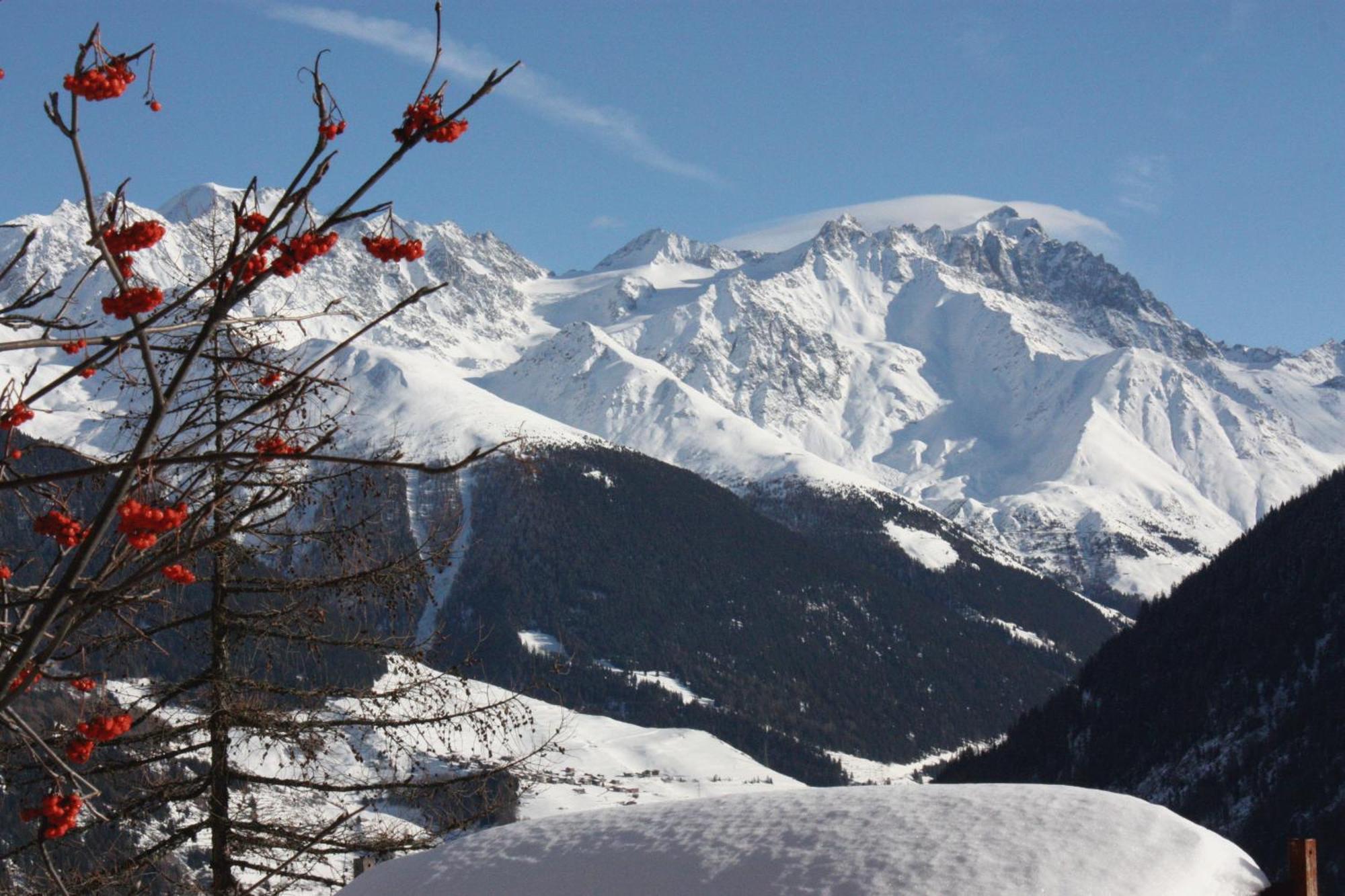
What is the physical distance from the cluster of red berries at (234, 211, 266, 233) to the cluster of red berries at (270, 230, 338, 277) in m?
0.12

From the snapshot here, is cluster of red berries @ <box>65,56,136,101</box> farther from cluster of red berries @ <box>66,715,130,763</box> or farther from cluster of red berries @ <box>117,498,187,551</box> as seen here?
cluster of red berries @ <box>66,715,130,763</box>

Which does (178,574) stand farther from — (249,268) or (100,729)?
(249,268)

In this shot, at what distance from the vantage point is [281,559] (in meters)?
11.9

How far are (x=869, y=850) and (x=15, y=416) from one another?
5.10m

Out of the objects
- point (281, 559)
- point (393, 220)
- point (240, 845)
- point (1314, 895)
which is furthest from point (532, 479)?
point (240, 845)

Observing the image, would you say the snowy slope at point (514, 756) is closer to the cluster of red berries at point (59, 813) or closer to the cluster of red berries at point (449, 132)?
the cluster of red berries at point (59, 813)

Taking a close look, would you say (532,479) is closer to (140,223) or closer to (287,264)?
→ (287,264)

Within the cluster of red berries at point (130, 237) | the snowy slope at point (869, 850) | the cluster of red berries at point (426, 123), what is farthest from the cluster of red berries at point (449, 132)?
the snowy slope at point (869, 850)

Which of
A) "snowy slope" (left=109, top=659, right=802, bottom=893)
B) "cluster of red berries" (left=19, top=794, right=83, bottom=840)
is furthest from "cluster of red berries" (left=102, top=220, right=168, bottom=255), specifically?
"snowy slope" (left=109, top=659, right=802, bottom=893)

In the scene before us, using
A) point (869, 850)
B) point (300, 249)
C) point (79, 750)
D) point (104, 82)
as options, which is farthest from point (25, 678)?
point (869, 850)

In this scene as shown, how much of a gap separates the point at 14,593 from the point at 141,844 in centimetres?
1205

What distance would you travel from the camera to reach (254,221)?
5109mm

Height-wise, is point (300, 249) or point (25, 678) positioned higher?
point (300, 249)

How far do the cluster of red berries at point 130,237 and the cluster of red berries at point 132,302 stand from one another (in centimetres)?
17
